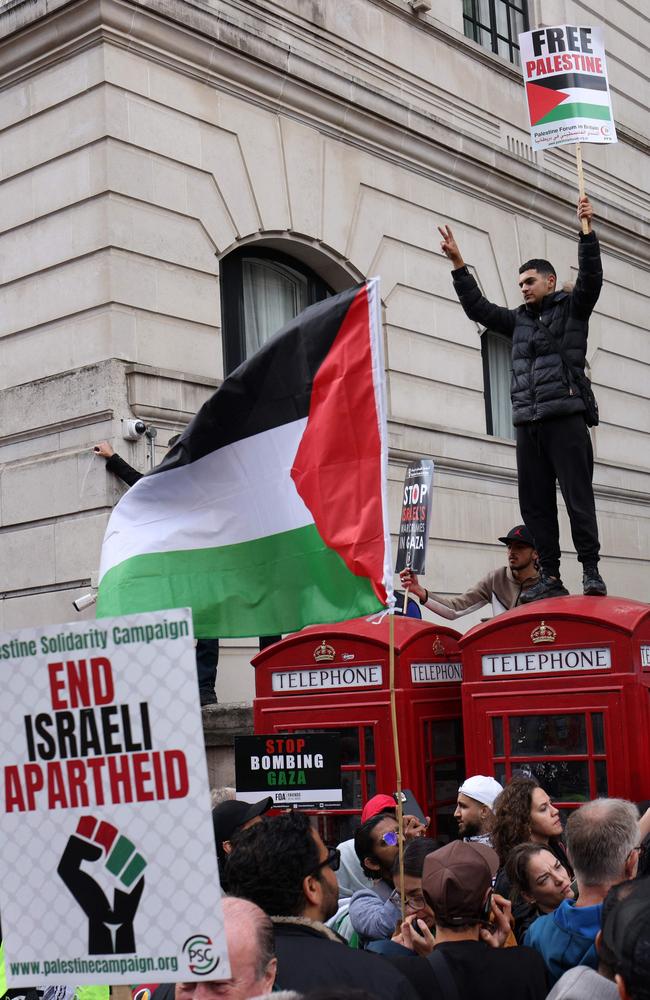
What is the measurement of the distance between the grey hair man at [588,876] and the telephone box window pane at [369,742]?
11.9ft

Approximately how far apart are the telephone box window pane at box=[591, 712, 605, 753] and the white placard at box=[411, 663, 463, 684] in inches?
52.2

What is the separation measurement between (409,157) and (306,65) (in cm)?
214

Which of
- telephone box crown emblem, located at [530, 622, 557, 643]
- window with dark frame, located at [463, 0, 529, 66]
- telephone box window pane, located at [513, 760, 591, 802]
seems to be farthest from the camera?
window with dark frame, located at [463, 0, 529, 66]

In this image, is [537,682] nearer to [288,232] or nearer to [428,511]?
[428,511]

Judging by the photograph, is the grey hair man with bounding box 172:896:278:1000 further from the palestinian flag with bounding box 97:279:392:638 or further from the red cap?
the red cap

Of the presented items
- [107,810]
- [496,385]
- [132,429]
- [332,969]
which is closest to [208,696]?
[132,429]

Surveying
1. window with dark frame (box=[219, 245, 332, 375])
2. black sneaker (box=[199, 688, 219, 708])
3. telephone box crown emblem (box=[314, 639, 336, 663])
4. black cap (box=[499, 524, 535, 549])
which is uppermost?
window with dark frame (box=[219, 245, 332, 375])

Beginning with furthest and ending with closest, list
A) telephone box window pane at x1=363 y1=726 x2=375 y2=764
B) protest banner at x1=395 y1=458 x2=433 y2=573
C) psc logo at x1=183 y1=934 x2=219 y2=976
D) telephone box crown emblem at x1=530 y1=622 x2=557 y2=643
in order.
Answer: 1. protest banner at x1=395 y1=458 x2=433 y2=573
2. telephone box window pane at x1=363 y1=726 x2=375 y2=764
3. telephone box crown emblem at x1=530 y1=622 x2=557 y2=643
4. psc logo at x1=183 y1=934 x2=219 y2=976

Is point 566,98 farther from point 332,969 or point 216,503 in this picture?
point 332,969

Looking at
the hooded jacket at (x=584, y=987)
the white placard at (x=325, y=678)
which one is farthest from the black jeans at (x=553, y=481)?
the hooded jacket at (x=584, y=987)

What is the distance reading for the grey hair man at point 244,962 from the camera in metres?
3.44

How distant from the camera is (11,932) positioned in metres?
3.64

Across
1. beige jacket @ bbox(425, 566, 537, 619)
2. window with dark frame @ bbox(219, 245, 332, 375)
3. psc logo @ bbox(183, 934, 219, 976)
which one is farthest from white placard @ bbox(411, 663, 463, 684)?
window with dark frame @ bbox(219, 245, 332, 375)

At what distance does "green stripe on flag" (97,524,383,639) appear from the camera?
6020mm
